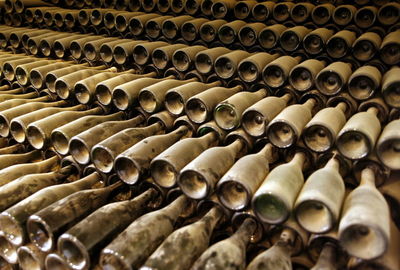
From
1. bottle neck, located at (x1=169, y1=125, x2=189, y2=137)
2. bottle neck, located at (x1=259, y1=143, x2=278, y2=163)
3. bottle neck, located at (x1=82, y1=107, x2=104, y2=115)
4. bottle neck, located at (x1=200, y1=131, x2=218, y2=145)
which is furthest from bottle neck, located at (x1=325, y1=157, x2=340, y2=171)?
bottle neck, located at (x1=82, y1=107, x2=104, y2=115)

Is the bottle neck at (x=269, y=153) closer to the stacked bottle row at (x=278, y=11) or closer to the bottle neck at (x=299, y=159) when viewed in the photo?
the bottle neck at (x=299, y=159)

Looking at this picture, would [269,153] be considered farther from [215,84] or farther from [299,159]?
[215,84]

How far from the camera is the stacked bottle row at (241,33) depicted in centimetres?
157

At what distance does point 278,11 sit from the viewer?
1.92 meters

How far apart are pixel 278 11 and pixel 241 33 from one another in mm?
266

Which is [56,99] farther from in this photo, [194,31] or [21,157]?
[194,31]

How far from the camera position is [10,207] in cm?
121

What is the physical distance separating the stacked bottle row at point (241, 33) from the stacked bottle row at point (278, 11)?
0.05 meters

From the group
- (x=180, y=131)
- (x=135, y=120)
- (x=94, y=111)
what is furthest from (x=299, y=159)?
(x=94, y=111)

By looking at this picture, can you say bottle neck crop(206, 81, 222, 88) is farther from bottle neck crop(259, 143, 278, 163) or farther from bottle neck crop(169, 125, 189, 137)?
bottle neck crop(259, 143, 278, 163)

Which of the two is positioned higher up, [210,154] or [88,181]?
[210,154]

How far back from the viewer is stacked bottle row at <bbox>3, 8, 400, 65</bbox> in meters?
1.57

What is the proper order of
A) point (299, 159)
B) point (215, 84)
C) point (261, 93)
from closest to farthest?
point (299, 159) → point (261, 93) → point (215, 84)

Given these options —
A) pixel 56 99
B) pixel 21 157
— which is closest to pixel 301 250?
pixel 21 157
